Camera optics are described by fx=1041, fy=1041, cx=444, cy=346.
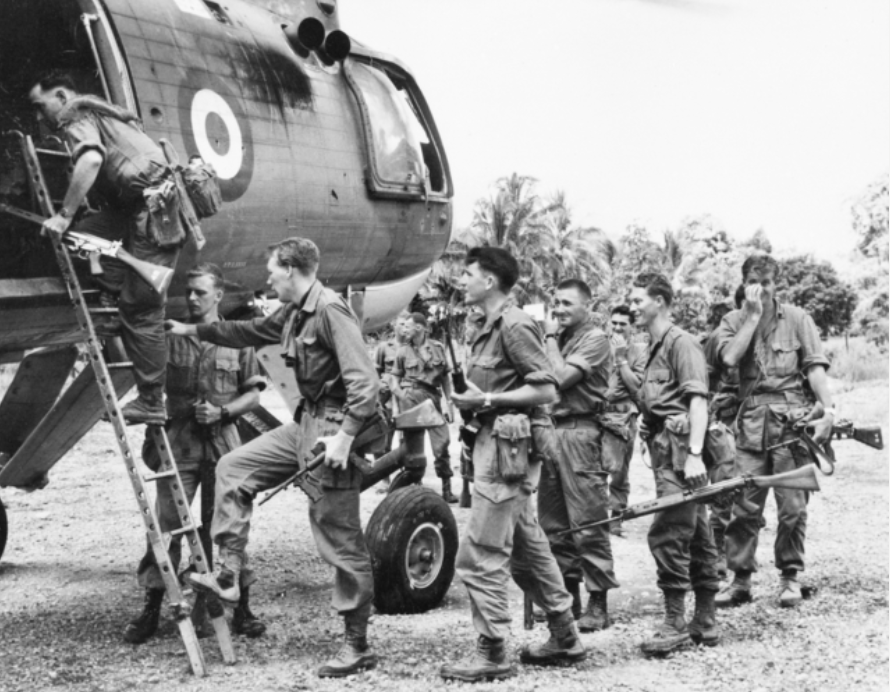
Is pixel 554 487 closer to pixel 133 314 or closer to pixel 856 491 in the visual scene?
pixel 133 314

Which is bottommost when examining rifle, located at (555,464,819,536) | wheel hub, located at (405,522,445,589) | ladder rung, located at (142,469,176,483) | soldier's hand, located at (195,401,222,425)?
wheel hub, located at (405,522,445,589)

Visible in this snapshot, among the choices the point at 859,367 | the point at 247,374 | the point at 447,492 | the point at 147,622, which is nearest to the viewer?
the point at 147,622

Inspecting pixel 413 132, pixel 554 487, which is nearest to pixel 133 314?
pixel 554 487

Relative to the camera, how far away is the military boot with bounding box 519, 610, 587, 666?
5.01m

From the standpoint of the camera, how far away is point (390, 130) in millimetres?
7797

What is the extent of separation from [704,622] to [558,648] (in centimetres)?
90

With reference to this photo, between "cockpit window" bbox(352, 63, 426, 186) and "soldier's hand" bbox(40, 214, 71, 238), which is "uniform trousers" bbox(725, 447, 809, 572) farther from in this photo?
"soldier's hand" bbox(40, 214, 71, 238)

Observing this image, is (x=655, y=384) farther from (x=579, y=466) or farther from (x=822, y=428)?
(x=822, y=428)

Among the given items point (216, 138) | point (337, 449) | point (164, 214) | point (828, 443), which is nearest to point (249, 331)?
point (164, 214)

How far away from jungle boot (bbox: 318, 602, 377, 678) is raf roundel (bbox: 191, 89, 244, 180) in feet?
9.04

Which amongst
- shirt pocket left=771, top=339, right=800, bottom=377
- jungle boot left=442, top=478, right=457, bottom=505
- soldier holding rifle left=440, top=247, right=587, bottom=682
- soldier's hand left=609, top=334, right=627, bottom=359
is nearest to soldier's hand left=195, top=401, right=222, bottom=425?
soldier holding rifle left=440, top=247, right=587, bottom=682

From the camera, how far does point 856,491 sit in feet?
35.9

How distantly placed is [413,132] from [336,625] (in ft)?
12.9

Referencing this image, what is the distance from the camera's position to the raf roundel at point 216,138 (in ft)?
20.0
